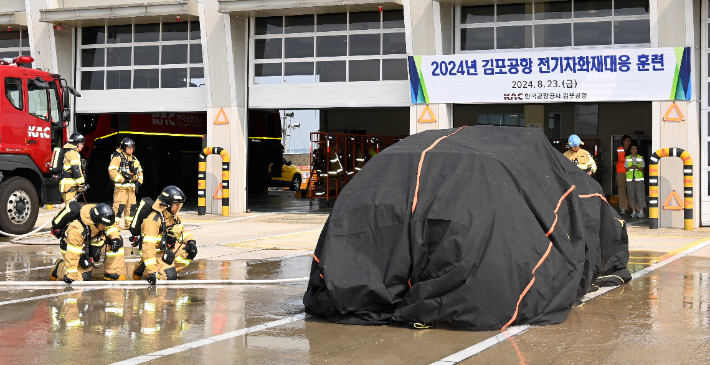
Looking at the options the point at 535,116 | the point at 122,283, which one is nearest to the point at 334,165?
the point at 535,116

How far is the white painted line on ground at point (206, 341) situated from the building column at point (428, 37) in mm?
11926

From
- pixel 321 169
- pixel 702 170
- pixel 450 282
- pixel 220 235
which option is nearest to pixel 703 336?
pixel 450 282

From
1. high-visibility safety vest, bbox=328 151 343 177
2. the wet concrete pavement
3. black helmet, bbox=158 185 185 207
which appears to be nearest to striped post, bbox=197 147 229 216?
high-visibility safety vest, bbox=328 151 343 177

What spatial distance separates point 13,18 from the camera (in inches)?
850

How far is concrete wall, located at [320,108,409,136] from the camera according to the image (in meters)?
32.9

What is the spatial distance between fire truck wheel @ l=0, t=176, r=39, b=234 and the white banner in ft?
28.5

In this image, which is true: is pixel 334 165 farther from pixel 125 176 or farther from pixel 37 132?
pixel 37 132

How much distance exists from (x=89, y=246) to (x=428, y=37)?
11112 millimetres

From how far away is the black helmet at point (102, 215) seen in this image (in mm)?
9422

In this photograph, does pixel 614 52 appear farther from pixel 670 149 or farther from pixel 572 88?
pixel 670 149

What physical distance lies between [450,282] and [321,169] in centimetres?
1785

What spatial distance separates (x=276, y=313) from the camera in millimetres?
7750

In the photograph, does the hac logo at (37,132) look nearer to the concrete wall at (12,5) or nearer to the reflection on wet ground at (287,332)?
the reflection on wet ground at (287,332)

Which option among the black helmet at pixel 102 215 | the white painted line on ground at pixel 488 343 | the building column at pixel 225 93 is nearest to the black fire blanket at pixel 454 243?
the white painted line on ground at pixel 488 343
